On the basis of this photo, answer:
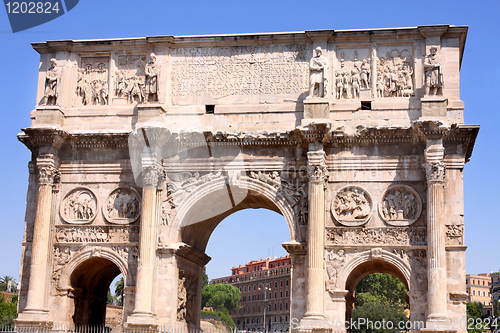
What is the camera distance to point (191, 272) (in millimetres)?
19312

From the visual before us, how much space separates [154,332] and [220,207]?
14.4ft

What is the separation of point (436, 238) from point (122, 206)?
824cm

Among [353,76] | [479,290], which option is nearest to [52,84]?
[353,76]

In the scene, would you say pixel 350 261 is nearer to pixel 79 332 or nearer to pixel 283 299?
pixel 79 332

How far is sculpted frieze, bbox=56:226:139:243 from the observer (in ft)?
59.6

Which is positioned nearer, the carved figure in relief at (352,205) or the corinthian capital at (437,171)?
the corinthian capital at (437,171)

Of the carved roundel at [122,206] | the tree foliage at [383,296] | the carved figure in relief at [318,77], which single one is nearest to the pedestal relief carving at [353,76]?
the carved figure in relief at [318,77]

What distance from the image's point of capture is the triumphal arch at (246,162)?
17.0 meters

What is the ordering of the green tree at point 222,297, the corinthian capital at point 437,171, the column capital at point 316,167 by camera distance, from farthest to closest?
the green tree at point 222,297
the column capital at point 316,167
the corinthian capital at point 437,171

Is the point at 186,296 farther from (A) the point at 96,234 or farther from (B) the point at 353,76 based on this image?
(B) the point at 353,76

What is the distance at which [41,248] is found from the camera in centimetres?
1777

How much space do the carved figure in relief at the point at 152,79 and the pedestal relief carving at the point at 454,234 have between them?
8448 millimetres

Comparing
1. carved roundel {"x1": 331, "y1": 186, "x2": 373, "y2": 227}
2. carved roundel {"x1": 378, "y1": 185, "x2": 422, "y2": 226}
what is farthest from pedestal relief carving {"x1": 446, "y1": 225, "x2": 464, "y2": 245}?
carved roundel {"x1": 331, "y1": 186, "x2": 373, "y2": 227}

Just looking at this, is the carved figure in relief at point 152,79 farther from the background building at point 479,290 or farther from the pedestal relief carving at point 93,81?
the background building at point 479,290
